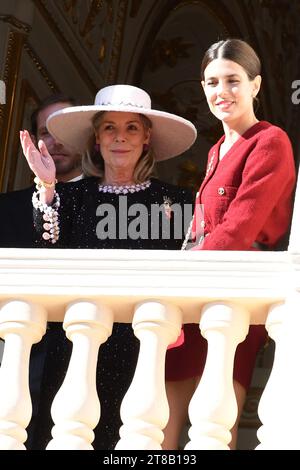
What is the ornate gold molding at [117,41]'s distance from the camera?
869 centimetres

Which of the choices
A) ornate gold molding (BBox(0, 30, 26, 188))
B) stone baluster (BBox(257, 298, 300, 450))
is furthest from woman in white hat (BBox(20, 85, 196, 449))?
ornate gold molding (BBox(0, 30, 26, 188))

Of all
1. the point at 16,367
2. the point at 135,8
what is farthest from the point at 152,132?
the point at 135,8

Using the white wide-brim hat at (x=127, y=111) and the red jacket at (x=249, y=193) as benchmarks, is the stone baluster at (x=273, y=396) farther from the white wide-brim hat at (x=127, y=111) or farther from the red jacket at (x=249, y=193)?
the white wide-brim hat at (x=127, y=111)

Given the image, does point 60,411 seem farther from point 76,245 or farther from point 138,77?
point 138,77

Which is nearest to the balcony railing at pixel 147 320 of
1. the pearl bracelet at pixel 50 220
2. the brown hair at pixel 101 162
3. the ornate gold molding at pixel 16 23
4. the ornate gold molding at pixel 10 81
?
the pearl bracelet at pixel 50 220

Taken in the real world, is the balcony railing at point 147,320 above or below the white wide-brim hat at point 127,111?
below

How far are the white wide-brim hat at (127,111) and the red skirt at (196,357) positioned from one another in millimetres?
865

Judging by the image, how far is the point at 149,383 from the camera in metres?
3.97

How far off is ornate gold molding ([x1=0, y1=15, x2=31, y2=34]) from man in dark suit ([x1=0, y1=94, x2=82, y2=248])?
189cm

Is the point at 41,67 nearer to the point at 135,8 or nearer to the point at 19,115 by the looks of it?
the point at 19,115

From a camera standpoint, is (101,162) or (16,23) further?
(16,23)

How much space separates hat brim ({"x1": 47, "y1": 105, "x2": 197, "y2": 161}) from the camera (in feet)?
16.9

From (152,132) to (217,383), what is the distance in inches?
58.8

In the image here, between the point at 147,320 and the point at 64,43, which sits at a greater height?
the point at 64,43
